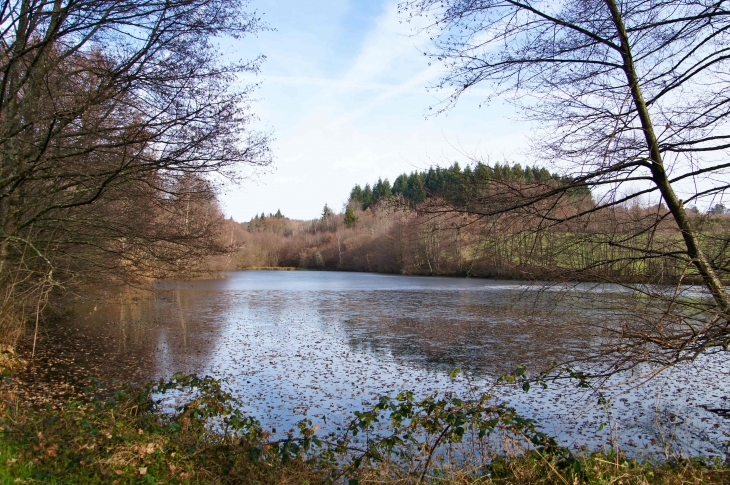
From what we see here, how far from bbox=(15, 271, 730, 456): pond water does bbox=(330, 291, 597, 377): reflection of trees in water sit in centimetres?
5

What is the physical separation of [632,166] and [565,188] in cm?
68

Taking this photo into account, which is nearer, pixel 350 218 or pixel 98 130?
pixel 98 130

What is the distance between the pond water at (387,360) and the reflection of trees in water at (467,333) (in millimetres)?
45

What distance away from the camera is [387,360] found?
12.2 m

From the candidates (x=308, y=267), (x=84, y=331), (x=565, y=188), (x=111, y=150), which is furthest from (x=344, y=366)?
(x=308, y=267)

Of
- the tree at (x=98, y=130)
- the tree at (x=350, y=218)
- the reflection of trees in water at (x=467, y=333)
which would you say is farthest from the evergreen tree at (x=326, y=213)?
the tree at (x=98, y=130)

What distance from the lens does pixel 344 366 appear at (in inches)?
457

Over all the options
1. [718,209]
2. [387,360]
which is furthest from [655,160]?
[387,360]

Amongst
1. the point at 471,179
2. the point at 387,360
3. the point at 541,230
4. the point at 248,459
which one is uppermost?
the point at 471,179

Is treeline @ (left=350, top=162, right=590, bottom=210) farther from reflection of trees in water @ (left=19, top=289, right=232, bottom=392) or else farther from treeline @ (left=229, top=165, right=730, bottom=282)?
reflection of trees in water @ (left=19, top=289, right=232, bottom=392)

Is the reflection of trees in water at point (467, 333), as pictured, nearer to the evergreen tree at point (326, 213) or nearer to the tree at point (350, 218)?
the tree at point (350, 218)

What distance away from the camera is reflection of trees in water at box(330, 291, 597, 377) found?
1113 centimetres

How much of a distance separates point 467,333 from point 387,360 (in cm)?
464

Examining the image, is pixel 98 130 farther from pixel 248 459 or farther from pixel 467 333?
pixel 467 333
